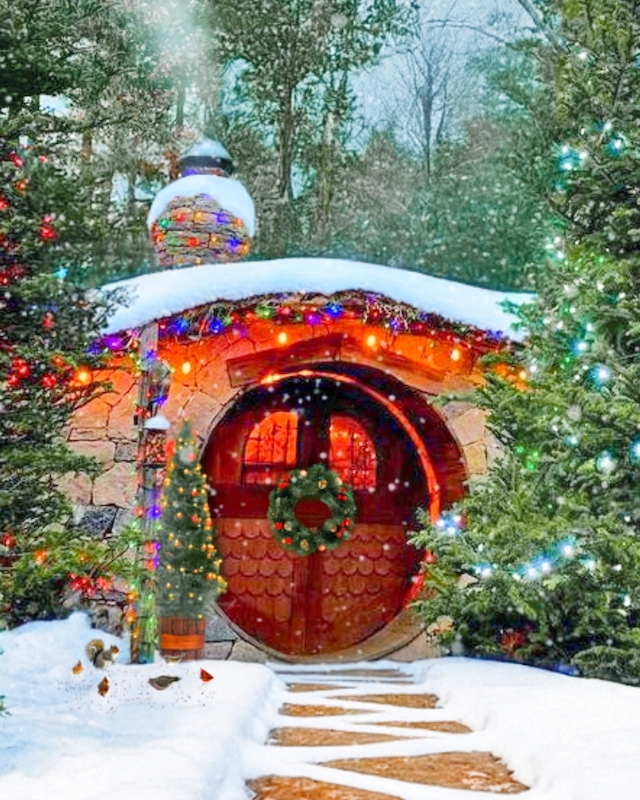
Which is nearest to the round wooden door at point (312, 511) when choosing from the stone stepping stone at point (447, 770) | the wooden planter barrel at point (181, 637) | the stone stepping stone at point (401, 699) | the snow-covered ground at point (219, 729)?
the wooden planter barrel at point (181, 637)

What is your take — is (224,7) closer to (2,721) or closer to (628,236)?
(628,236)

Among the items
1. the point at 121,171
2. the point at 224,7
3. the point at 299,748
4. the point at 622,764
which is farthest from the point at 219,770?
the point at 224,7

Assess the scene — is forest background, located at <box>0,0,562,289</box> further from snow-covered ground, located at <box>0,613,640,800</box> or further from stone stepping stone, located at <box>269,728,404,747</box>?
stone stepping stone, located at <box>269,728,404,747</box>

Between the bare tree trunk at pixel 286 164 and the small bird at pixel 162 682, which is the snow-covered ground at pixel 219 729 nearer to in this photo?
the small bird at pixel 162 682

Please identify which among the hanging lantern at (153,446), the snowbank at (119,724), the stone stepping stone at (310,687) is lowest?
the stone stepping stone at (310,687)

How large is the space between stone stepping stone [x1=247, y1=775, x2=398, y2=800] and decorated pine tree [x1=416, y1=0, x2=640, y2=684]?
76.2 inches

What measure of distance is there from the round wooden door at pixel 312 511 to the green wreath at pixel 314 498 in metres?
0.20

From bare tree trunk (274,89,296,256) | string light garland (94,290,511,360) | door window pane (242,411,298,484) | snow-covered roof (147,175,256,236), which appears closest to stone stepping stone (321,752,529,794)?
string light garland (94,290,511,360)

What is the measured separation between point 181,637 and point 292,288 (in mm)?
3011

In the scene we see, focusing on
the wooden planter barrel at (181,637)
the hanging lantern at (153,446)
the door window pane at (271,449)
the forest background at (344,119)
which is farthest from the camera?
the forest background at (344,119)

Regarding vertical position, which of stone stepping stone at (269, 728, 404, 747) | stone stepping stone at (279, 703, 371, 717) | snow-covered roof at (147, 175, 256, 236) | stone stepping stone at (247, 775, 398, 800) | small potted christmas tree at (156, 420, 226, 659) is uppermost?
snow-covered roof at (147, 175, 256, 236)

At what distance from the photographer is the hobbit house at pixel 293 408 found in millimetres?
7688

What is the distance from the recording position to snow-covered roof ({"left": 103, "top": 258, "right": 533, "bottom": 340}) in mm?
7445

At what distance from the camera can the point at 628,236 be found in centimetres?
585
